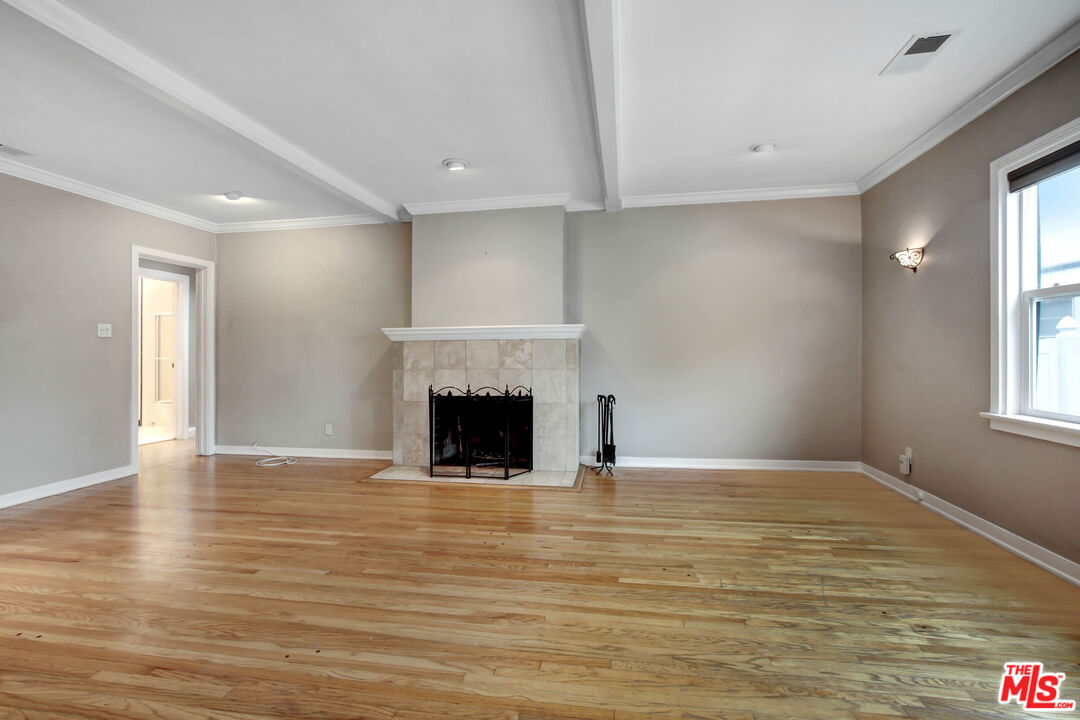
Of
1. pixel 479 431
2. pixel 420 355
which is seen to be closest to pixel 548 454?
pixel 479 431

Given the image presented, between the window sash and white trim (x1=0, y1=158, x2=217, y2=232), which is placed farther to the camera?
white trim (x1=0, y1=158, x2=217, y2=232)

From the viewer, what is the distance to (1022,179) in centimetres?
260

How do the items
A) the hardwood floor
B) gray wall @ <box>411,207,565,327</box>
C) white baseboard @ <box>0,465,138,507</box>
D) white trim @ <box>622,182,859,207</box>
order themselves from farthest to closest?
gray wall @ <box>411,207,565,327</box> → white trim @ <box>622,182,859,207</box> → white baseboard @ <box>0,465,138,507</box> → the hardwood floor

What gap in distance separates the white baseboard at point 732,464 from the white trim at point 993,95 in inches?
99.1

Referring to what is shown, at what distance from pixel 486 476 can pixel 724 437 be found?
7.49ft

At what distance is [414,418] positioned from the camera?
15.6 ft

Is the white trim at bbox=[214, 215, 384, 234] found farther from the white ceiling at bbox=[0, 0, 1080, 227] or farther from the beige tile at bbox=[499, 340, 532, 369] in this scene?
the beige tile at bbox=[499, 340, 532, 369]

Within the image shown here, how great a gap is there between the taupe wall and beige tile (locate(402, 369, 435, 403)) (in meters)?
3.99

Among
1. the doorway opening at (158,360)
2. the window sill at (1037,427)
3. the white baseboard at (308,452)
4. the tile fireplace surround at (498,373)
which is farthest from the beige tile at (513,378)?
the doorway opening at (158,360)

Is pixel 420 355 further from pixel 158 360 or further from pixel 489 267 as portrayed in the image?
pixel 158 360

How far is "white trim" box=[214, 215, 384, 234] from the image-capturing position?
5.14 metres

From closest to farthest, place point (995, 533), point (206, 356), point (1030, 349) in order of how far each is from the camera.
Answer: point (1030, 349), point (995, 533), point (206, 356)

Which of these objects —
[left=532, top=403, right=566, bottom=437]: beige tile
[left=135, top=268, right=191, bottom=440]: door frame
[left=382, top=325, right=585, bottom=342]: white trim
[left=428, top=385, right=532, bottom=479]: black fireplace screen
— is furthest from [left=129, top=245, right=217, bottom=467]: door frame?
[left=532, top=403, right=566, bottom=437]: beige tile

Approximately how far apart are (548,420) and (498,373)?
651 millimetres
